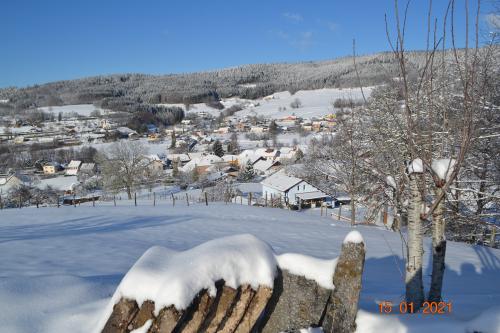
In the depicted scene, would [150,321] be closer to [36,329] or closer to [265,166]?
[36,329]

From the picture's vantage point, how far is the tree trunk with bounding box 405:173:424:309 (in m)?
3.47

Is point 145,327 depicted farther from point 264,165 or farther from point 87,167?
point 87,167

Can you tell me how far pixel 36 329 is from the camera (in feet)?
11.5

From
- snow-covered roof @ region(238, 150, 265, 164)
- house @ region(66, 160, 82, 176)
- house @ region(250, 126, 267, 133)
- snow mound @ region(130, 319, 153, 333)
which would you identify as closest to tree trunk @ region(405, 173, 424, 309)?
snow mound @ region(130, 319, 153, 333)

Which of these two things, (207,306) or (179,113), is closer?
(207,306)

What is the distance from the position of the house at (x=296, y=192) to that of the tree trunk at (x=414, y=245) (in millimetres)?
27659

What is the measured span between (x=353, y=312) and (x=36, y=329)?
10.4ft

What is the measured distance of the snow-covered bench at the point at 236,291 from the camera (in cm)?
288

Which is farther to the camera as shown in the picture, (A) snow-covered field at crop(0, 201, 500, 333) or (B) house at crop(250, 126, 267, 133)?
(B) house at crop(250, 126, 267, 133)

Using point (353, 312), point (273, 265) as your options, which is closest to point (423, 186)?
point (353, 312)

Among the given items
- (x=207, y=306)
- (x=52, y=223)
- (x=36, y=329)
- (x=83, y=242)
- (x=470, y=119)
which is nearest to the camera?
(x=470, y=119)

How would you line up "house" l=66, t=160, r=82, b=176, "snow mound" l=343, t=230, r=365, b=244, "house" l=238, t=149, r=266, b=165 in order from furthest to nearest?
"house" l=238, t=149, r=266, b=165 < "house" l=66, t=160, r=82, b=176 < "snow mound" l=343, t=230, r=365, b=244

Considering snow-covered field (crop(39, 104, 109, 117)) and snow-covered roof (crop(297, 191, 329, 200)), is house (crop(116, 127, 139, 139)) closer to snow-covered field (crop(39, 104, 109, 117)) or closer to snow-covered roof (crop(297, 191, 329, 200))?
snow-covered field (crop(39, 104, 109, 117))
